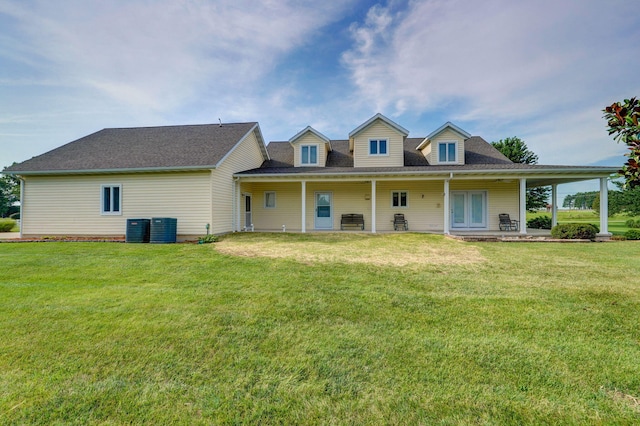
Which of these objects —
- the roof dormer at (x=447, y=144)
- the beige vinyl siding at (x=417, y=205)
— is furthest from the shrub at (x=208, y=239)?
the roof dormer at (x=447, y=144)

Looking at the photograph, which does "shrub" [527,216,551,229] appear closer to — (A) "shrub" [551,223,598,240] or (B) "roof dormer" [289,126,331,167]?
(A) "shrub" [551,223,598,240]

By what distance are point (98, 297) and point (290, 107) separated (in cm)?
1715

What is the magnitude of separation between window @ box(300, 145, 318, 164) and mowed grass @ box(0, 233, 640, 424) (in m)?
10.3

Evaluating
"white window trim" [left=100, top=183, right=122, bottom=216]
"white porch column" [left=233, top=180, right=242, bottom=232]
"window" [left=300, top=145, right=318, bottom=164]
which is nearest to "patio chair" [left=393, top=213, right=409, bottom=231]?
"window" [left=300, top=145, right=318, bottom=164]

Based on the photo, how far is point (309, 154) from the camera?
610 inches

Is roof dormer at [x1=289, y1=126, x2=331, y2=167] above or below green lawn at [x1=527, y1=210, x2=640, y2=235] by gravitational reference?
above

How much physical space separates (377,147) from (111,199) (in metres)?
13.6

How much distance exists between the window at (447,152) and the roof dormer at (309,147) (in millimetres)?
6394

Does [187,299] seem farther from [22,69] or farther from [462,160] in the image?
[22,69]

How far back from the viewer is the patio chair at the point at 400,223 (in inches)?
574

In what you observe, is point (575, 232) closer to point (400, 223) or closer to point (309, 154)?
point (400, 223)

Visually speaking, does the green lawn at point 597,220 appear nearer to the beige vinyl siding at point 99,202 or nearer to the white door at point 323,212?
the white door at point 323,212

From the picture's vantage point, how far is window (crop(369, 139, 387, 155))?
48.9 ft

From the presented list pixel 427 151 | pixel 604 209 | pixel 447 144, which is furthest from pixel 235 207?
pixel 604 209
